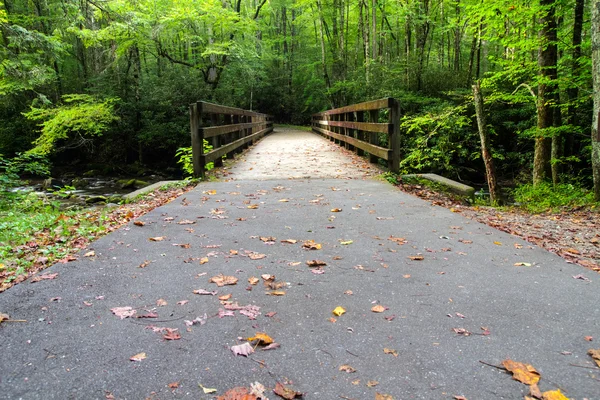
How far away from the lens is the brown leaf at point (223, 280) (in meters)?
2.95

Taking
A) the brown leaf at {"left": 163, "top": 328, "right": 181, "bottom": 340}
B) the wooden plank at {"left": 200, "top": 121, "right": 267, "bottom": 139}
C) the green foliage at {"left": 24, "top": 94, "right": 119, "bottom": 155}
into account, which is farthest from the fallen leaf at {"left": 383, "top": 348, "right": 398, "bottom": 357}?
the green foliage at {"left": 24, "top": 94, "right": 119, "bottom": 155}

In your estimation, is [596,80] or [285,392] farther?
[596,80]

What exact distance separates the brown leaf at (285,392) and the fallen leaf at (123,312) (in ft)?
3.73

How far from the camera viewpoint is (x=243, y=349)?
6.85 feet

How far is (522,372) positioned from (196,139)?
6356 millimetres

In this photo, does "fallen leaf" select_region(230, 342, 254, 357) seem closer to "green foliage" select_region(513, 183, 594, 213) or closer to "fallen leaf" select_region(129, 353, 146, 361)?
"fallen leaf" select_region(129, 353, 146, 361)

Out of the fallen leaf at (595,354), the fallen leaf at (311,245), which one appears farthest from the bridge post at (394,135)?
the fallen leaf at (595,354)

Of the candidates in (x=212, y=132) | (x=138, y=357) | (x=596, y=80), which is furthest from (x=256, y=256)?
(x=596, y=80)

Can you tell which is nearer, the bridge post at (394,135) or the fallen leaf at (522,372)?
the fallen leaf at (522,372)

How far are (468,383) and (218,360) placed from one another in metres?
1.17

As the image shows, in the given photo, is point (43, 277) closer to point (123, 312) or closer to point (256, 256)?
point (123, 312)

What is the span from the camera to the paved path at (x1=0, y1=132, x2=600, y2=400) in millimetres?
1849

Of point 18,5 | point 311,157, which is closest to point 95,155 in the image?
point 18,5

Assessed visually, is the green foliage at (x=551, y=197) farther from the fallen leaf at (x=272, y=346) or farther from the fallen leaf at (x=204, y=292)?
the fallen leaf at (x=272, y=346)
